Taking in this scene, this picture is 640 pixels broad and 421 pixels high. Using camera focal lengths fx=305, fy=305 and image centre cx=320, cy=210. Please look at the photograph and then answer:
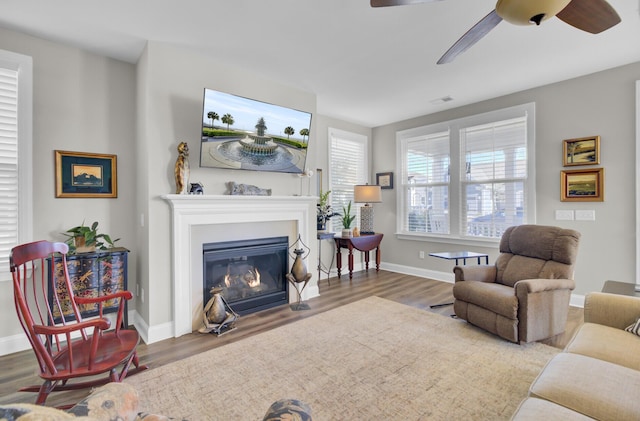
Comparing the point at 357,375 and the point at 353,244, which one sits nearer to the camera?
the point at 357,375

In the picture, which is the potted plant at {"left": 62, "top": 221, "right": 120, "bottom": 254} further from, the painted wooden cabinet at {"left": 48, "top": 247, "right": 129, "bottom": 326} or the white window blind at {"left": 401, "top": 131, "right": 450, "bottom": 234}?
the white window blind at {"left": 401, "top": 131, "right": 450, "bottom": 234}

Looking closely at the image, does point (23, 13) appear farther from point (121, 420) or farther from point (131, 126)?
point (121, 420)

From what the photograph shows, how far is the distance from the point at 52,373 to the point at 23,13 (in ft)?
8.44

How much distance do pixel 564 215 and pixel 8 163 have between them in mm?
5571

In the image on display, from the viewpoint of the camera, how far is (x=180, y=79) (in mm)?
Result: 2889

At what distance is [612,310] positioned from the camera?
193 centimetres

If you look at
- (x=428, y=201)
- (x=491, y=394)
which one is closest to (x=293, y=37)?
(x=491, y=394)

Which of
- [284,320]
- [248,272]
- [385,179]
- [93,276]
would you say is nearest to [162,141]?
[93,276]

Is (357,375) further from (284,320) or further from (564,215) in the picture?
(564,215)

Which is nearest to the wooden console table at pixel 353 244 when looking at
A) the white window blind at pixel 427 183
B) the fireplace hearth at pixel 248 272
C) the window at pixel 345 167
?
the window at pixel 345 167

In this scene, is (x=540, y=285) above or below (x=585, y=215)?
below

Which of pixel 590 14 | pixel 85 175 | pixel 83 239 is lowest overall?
pixel 83 239

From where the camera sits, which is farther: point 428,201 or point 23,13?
point 428,201

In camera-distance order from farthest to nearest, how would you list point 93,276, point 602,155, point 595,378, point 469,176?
point 469,176 → point 602,155 → point 93,276 → point 595,378
